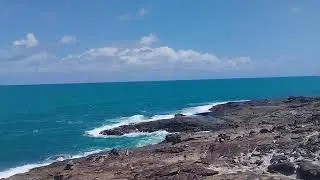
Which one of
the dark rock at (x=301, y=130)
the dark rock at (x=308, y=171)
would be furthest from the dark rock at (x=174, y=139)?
the dark rock at (x=308, y=171)

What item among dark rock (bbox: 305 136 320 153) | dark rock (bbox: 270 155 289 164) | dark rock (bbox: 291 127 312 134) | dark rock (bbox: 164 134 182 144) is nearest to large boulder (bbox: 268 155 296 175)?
dark rock (bbox: 270 155 289 164)

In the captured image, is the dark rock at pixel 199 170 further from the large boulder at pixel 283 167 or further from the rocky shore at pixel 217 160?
the large boulder at pixel 283 167

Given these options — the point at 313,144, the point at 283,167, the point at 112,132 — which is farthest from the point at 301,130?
the point at 112,132

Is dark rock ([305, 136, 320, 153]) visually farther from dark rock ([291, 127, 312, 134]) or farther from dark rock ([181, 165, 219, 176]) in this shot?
dark rock ([181, 165, 219, 176])

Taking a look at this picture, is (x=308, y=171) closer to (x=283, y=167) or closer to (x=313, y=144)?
(x=283, y=167)

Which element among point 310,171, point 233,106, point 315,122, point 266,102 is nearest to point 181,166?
point 310,171

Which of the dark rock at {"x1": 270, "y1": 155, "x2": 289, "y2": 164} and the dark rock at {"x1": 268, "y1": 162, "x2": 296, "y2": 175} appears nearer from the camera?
the dark rock at {"x1": 268, "y1": 162, "x2": 296, "y2": 175}
